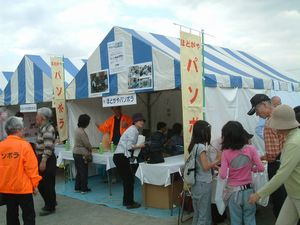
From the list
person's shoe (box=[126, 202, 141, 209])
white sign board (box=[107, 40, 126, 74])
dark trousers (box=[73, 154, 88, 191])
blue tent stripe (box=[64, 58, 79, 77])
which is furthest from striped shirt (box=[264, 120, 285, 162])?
blue tent stripe (box=[64, 58, 79, 77])

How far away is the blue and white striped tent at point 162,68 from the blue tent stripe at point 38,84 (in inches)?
67.7

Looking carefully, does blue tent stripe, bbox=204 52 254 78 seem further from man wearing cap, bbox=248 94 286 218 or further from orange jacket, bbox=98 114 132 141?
man wearing cap, bbox=248 94 286 218

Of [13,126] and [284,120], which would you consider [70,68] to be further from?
[284,120]

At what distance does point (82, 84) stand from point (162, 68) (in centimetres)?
217

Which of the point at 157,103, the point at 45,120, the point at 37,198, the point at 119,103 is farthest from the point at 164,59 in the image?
the point at 157,103

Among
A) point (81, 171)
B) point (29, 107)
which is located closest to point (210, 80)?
point (81, 171)

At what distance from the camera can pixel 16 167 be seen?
377cm

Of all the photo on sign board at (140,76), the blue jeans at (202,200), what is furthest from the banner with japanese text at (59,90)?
the blue jeans at (202,200)

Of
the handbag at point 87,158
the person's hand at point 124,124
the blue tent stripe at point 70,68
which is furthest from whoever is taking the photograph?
the blue tent stripe at point 70,68

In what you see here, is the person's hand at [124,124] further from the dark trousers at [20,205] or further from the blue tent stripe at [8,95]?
the blue tent stripe at [8,95]

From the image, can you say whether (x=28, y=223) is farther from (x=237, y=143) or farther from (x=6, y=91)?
(x=6, y=91)

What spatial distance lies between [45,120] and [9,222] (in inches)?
68.1

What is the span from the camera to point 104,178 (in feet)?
26.8

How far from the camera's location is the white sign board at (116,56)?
256 inches
